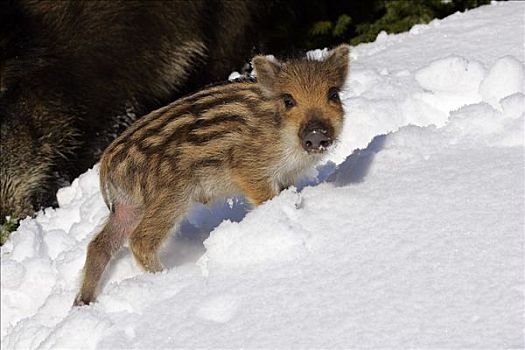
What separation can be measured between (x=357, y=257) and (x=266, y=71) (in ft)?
3.10

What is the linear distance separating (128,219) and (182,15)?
3.09 metres

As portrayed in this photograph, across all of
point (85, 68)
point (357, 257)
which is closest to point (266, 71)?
point (357, 257)

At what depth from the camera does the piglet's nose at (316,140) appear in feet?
12.4

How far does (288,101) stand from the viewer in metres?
3.98

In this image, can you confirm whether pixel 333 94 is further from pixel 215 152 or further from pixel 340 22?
pixel 340 22

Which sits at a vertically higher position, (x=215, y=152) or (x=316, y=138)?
(x=316, y=138)

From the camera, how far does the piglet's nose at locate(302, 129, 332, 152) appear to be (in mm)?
3773

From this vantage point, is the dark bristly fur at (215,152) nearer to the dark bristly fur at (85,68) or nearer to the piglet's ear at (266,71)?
the piglet's ear at (266,71)

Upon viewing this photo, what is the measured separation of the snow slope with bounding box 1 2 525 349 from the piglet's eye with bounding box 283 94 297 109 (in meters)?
0.32

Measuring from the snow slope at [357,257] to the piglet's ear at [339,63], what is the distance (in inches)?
12.7

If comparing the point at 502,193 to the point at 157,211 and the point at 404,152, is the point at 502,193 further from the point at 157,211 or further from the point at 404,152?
the point at 157,211

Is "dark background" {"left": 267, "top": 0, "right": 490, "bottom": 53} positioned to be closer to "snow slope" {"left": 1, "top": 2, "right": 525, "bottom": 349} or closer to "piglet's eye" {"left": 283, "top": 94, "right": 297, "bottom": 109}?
"snow slope" {"left": 1, "top": 2, "right": 525, "bottom": 349}

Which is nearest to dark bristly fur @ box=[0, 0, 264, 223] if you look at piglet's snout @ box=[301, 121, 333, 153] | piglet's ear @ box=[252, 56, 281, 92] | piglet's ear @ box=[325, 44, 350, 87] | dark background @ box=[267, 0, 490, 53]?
dark background @ box=[267, 0, 490, 53]

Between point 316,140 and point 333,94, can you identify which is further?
point 333,94
